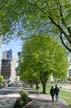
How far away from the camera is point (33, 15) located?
25.9m

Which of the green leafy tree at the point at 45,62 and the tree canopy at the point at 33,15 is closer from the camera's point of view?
the tree canopy at the point at 33,15

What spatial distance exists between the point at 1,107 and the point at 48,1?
13504 millimetres

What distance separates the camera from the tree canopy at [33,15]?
24750 mm

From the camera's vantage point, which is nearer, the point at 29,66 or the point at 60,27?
the point at 60,27

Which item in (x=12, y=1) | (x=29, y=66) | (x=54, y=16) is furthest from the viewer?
(x=29, y=66)

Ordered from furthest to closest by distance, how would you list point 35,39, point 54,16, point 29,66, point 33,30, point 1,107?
point 29,66, point 1,107, point 35,39, point 33,30, point 54,16

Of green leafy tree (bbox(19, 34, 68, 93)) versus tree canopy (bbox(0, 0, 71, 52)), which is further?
green leafy tree (bbox(19, 34, 68, 93))

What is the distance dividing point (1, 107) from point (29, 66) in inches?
1500

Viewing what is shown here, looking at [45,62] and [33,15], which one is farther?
[45,62]

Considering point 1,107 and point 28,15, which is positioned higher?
A: point 28,15

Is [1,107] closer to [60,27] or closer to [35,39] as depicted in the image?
[35,39]

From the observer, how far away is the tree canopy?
24.8 meters

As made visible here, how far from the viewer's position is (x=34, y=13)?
2575 centimetres

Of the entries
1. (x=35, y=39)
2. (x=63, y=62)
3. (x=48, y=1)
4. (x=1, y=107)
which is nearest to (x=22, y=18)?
(x=48, y=1)
